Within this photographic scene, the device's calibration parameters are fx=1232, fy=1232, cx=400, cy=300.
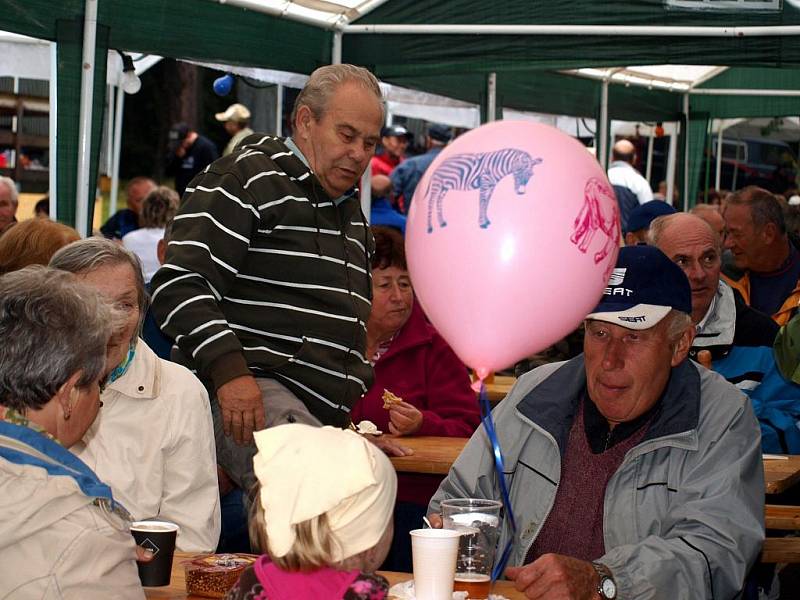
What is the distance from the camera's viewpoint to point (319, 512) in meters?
2.04

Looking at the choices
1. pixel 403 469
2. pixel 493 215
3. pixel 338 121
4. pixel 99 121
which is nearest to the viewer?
pixel 493 215

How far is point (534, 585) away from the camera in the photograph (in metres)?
2.62

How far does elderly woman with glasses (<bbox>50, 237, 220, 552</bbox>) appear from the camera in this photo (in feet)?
10.5

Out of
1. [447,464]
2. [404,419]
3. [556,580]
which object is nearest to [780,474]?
[447,464]

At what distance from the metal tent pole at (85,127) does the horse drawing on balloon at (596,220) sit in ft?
13.4

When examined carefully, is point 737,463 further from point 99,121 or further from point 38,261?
point 99,121

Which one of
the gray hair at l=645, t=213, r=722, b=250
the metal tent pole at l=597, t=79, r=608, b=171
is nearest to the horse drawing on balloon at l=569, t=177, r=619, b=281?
the gray hair at l=645, t=213, r=722, b=250

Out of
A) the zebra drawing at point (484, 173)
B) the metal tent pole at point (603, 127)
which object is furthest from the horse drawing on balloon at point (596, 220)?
the metal tent pole at point (603, 127)

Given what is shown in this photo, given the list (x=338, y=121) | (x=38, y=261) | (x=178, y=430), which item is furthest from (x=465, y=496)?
(x=38, y=261)

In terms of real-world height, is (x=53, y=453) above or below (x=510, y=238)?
below

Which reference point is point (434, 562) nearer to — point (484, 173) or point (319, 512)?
point (319, 512)

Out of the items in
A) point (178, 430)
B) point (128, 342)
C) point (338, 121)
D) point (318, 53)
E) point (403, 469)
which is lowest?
point (403, 469)

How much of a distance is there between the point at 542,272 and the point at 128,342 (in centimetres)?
135

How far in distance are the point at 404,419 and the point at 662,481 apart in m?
1.72
